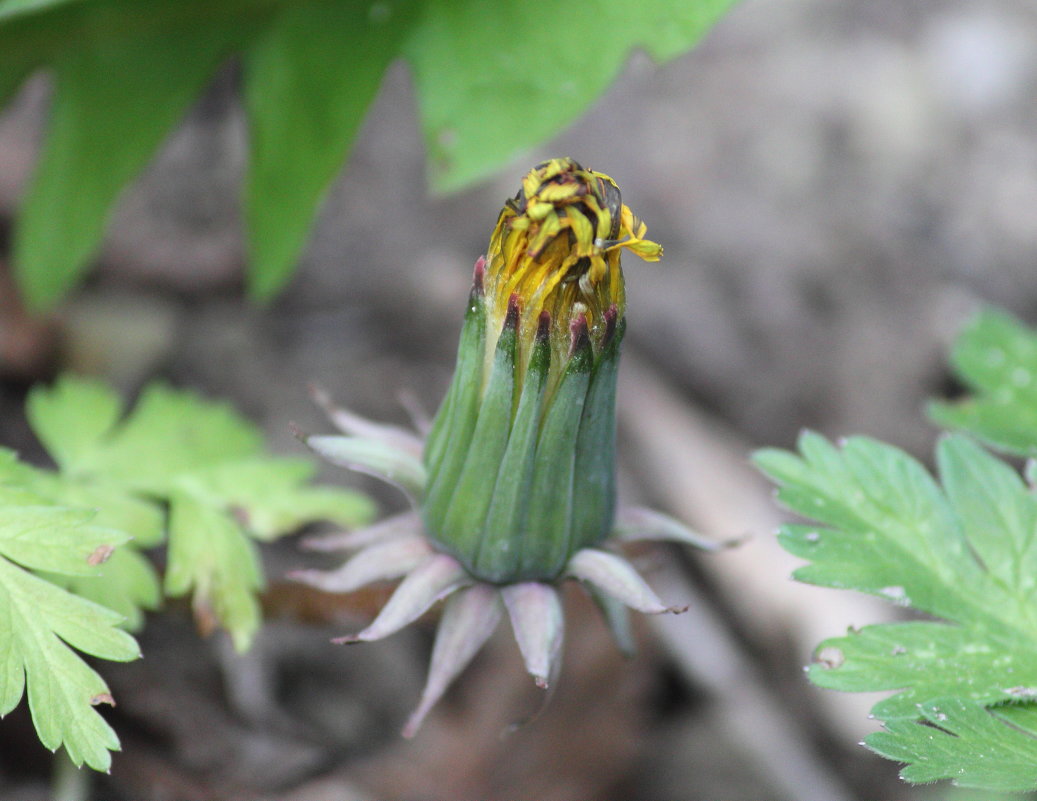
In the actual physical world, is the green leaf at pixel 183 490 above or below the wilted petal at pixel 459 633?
above

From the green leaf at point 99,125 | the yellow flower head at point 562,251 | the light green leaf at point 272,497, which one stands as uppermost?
the green leaf at point 99,125

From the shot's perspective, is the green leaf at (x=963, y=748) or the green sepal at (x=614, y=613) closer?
the green leaf at (x=963, y=748)

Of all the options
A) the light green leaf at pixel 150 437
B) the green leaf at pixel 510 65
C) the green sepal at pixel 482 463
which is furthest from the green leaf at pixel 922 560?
the light green leaf at pixel 150 437

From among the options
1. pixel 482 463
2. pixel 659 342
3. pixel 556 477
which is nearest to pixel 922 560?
pixel 556 477

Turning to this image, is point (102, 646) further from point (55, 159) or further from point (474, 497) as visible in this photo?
point (55, 159)

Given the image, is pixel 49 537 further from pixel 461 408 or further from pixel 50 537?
pixel 461 408

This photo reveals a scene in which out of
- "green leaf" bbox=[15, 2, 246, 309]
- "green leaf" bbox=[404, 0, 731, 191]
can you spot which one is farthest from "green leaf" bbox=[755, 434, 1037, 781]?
"green leaf" bbox=[15, 2, 246, 309]

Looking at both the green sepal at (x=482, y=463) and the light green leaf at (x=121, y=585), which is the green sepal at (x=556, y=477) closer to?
the green sepal at (x=482, y=463)
